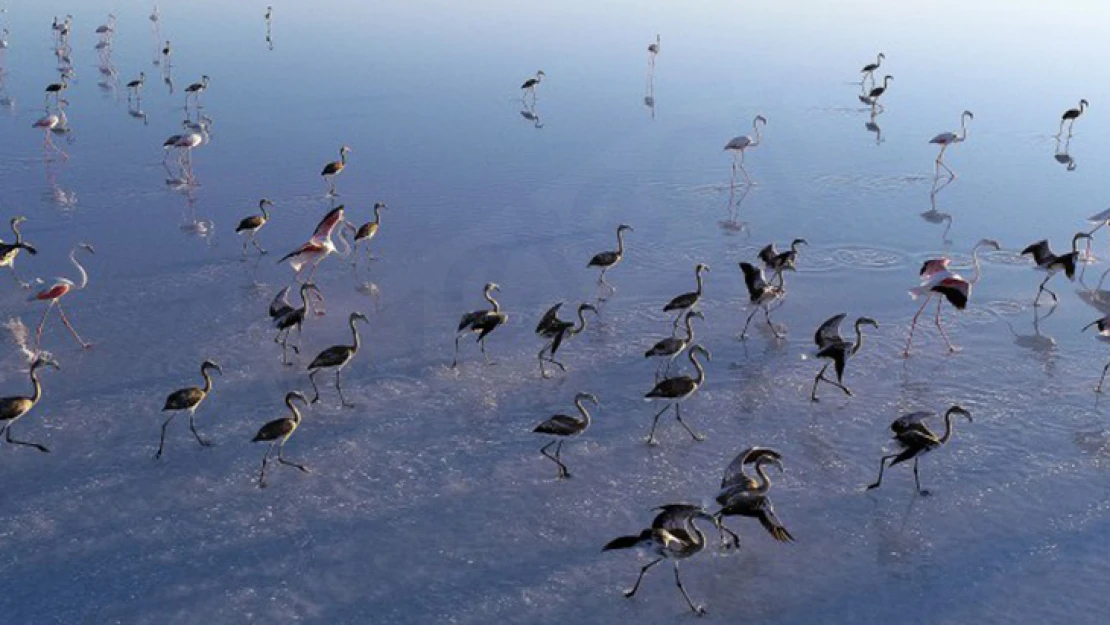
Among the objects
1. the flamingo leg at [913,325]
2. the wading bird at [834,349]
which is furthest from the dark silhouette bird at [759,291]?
the flamingo leg at [913,325]

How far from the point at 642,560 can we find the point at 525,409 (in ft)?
7.46

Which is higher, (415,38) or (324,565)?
(415,38)

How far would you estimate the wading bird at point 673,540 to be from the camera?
6238 millimetres

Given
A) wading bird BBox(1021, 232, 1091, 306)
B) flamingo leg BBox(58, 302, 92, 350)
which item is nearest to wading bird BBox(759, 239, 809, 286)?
wading bird BBox(1021, 232, 1091, 306)

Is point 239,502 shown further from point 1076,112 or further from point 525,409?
point 1076,112

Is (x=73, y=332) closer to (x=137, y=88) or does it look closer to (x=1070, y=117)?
(x=137, y=88)

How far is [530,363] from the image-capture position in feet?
31.7

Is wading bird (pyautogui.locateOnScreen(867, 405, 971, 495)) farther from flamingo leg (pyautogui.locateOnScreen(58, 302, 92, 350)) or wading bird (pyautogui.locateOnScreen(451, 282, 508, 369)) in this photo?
flamingo leg (pyautogui.locateOnScreen(58, 302, 92, 350))

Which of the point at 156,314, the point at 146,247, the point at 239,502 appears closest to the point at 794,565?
the point at 239,502

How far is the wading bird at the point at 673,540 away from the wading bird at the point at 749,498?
192 mm

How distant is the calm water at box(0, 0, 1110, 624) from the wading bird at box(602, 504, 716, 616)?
0.20 m

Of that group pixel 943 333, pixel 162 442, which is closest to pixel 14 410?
pixel 162 442

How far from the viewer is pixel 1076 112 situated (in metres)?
17.2

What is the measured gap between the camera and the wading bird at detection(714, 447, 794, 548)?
6605mm
